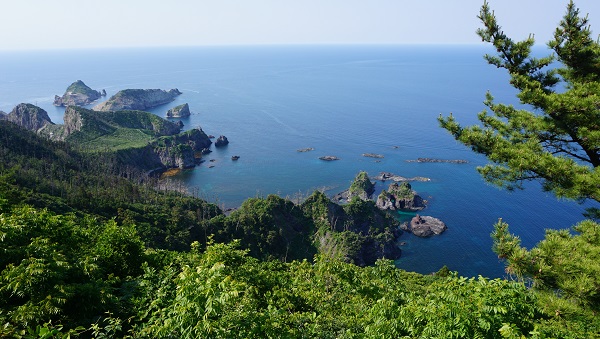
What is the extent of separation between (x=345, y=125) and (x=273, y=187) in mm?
70212

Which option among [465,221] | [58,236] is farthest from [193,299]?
[465,221]

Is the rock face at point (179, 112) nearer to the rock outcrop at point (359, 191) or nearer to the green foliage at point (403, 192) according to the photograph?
the rock outcrop at point (359, 191)

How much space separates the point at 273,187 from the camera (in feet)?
369

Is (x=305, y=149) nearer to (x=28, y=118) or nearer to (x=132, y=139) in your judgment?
(x=132, y=139)

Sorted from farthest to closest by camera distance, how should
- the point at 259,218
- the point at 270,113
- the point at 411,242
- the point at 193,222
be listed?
the point at 270,113 → the point at 411,242 → the point at 259,218 → the point at 193,222

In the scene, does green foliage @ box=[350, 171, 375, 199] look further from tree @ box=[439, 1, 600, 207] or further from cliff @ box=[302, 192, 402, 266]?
tree @ box=[439, 1, 600, 207]

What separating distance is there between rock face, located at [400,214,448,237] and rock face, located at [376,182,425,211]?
7422mm

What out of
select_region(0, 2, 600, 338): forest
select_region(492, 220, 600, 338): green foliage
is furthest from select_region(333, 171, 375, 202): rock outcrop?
select_region(492, 220, 600, 338): green foliage

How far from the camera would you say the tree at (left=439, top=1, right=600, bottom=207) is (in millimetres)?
12031

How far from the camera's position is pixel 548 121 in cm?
1353

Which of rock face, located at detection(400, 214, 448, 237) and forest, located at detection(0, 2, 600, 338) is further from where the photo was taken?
rock face, located at detection(400, 214, 448, 237)

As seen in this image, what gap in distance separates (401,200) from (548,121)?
84.1m

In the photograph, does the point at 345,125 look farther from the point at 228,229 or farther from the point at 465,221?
the point at 228,229

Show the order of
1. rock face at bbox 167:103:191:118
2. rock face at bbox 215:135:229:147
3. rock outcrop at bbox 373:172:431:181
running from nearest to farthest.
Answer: rock outcrop at bbox 373:172:431:181 < rock face at bbox 215:135:229:147 < rock face at bbox 167:103:191:118
